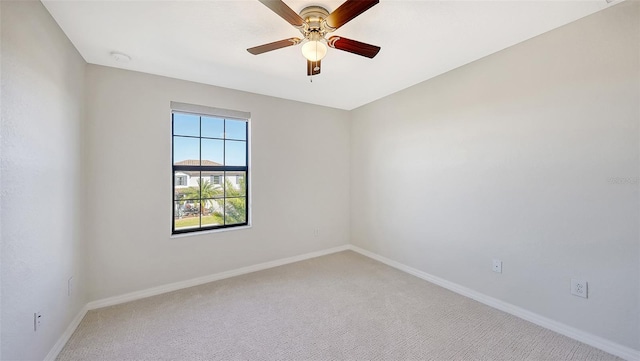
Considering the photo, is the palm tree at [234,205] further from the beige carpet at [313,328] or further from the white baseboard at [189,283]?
the beige carpet at [313,328]

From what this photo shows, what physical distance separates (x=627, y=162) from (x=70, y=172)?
13.6ft

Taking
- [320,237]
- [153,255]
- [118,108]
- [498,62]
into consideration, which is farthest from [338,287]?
[118,108]

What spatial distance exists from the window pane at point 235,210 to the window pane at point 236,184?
77 mm

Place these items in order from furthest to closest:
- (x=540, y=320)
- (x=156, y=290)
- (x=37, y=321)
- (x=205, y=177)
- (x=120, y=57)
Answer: (x=205, y=177), (x=156, y=290), (x=120, y=57), (x=540, y=320), (x=37, y=321)

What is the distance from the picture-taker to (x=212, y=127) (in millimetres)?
3014

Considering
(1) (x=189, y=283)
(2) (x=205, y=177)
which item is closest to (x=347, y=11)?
(2) (x=205, y=177)

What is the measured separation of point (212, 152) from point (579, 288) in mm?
3683

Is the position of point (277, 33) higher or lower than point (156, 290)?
higher

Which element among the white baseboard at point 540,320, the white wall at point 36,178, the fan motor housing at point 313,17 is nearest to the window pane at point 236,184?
the white wall at point 36,178

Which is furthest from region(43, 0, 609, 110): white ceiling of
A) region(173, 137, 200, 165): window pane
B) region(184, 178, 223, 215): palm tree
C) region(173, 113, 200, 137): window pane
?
region(184, 178, 223, 215): palm tree

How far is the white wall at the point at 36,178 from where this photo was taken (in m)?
1.27

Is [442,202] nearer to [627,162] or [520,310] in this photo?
[520,310]

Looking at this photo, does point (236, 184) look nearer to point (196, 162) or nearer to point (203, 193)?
point (203, 193)

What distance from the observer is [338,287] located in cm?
270
